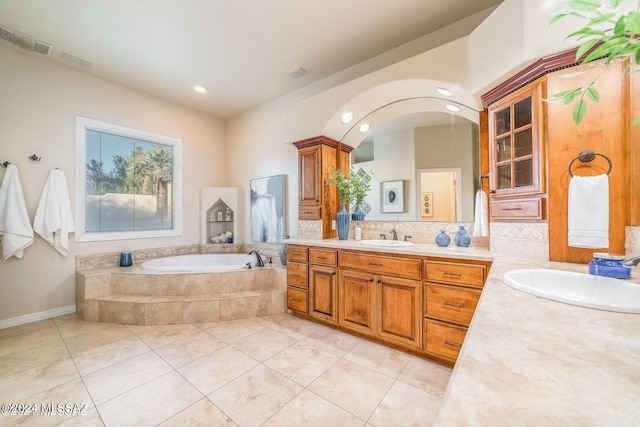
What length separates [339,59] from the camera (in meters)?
2.87

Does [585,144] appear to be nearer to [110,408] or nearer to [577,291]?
[577,291]

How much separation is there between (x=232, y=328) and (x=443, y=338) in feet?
6.62

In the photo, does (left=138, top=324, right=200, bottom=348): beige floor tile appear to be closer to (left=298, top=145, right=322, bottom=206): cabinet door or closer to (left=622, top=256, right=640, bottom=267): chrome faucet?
(left=298, top=145, right=322, bottom=206): cabinet door

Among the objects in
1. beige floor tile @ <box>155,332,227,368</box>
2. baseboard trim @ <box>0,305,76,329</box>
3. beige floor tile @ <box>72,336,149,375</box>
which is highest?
baseboard trim @ <box>0,305,76,329</box>

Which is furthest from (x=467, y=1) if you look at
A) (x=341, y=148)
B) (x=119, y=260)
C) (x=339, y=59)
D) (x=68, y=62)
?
(x=119, y=260)

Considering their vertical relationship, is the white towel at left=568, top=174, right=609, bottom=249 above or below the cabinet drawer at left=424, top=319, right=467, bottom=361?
above

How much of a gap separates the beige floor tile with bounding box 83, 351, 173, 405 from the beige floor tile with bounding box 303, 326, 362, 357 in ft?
4.02

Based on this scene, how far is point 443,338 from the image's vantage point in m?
1.94

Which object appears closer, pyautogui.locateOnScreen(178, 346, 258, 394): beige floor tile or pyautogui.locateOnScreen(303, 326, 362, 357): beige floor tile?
pyautogui.locateOnScreen(178, 346, 258, 394): beige floor tile

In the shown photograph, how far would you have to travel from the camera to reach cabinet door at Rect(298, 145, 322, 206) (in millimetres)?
3076

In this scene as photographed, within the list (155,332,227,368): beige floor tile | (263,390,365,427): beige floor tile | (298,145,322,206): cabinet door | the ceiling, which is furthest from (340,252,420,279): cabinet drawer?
the ceiling

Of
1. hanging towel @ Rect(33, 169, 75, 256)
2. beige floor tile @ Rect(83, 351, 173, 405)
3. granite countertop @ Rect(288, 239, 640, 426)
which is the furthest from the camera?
hanging towel @ Rect(33, 169, 75, 256)

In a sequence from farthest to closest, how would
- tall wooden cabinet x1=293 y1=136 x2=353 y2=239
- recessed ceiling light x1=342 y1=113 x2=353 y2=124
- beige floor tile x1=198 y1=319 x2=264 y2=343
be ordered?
1. tall wooden cabinet x1=293 y1=136 x2=353 y2=239
2. recessed ceiling light x1=342 y1=113 x2=353 y2=124
3. beige floor tile x1=198 y1=319 x2=264 y2=343

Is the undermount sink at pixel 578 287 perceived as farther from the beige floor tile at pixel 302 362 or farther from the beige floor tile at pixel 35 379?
the beige floor tile at pixel 35 379
